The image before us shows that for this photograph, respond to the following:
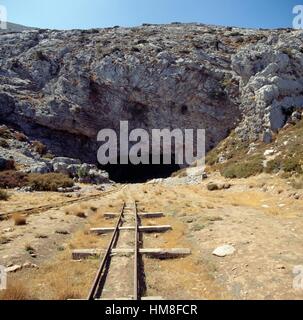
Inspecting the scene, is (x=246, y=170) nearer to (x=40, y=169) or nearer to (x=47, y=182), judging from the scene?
(x=47, y=182)

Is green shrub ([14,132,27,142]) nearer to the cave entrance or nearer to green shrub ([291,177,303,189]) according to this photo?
the cave entrance

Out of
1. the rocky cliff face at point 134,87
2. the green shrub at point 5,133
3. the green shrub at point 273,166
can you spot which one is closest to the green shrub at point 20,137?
the green shrub at point 5,133

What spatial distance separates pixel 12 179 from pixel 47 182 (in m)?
4.02

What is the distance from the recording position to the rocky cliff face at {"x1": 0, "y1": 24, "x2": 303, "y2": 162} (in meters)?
63.9

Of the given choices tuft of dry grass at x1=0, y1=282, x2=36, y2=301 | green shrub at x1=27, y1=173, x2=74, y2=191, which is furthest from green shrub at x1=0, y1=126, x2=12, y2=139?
tuft of dry grass at x1=0, y1=282, x2=36, y2=301

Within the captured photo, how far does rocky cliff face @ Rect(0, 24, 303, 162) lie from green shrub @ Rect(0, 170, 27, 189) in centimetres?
2429

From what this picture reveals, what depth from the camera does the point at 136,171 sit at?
248 feet

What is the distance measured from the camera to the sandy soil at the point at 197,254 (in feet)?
30.7

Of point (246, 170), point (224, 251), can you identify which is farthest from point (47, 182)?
point (224, 251)

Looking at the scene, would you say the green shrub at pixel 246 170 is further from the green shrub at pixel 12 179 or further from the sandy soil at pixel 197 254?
the green shrub at pixel 12 179

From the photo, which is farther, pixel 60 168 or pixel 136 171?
pixel 136 171

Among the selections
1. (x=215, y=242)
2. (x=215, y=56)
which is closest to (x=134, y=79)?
(x=215, y=56)

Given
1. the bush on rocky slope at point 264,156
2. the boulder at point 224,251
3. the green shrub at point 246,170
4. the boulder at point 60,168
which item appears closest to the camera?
the boulder at point 224,251

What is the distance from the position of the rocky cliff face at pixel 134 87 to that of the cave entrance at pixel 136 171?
5.95 metres
